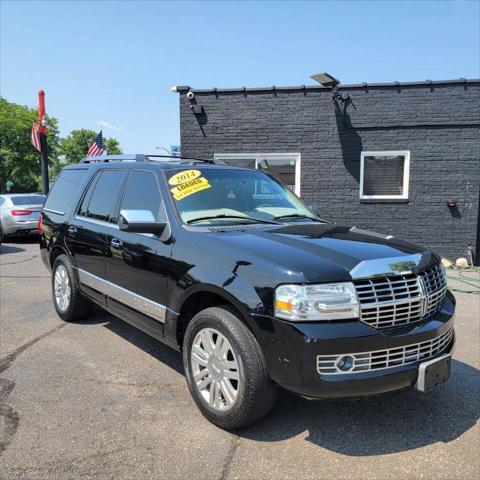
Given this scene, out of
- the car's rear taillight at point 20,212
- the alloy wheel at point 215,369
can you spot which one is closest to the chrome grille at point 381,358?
the alloy wheel at point 215,369

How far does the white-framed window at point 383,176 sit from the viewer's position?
33.8 feet

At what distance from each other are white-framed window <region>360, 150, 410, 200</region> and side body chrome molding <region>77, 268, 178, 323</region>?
288 inches

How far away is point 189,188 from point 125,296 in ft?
3.72

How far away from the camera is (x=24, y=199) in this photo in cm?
1371

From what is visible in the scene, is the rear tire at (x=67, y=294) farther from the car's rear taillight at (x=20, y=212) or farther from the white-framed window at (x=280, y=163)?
the car's rear taillight at (x=20, y=212)

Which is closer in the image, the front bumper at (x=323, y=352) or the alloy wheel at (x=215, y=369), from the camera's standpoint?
the front bumper at (x=323, y=352)

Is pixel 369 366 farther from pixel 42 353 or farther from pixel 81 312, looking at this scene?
pixel 81 312

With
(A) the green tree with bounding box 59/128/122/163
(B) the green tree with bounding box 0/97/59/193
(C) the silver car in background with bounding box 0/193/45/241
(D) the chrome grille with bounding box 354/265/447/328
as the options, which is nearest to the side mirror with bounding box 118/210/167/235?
(D) the chrome grille with bounding box 354/265/447/328

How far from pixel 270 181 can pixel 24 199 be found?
11528mm

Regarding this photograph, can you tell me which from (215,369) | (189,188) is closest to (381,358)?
(215,369)

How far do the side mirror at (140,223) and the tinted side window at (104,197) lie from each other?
0.95 m

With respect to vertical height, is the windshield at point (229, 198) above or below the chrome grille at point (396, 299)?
above

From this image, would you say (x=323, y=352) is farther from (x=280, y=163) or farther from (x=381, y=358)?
(x=280, y=163)

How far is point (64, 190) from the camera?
5.62 metres
